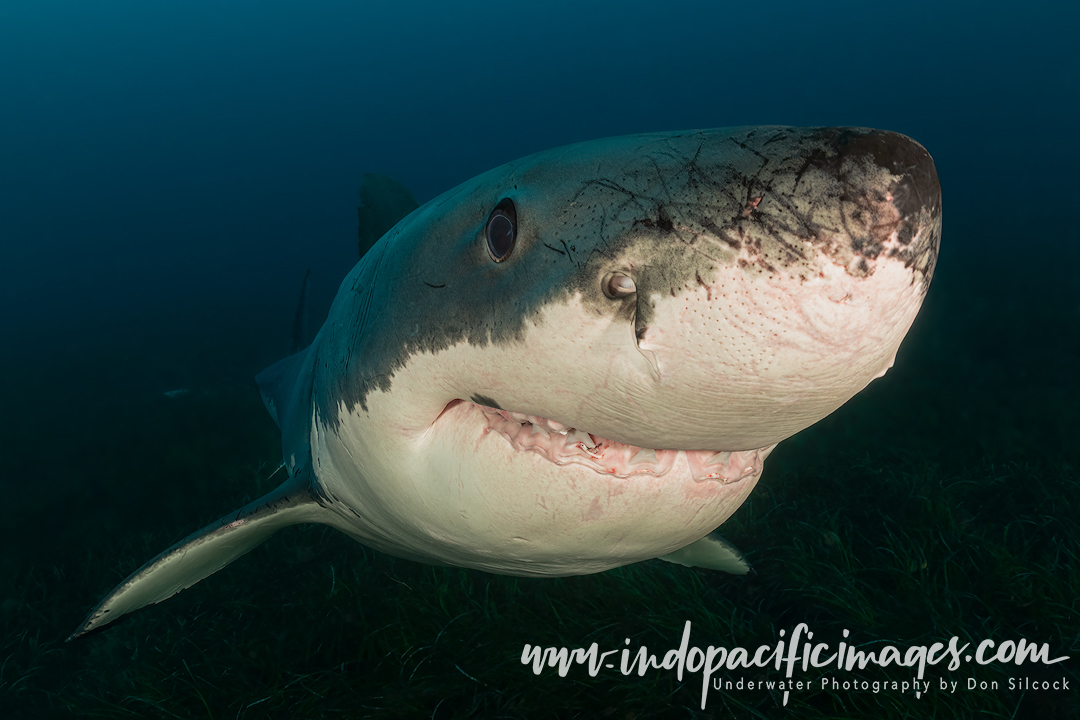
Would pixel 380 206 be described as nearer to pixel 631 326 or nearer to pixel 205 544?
pixel 205 544

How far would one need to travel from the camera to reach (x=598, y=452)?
3.90ft

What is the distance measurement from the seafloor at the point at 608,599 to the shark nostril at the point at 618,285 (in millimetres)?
2223

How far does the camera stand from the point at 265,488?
6.11 m

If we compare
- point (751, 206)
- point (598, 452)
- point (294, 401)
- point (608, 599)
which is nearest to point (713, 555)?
point (608, 599)

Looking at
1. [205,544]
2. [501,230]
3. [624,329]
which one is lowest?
[205,544]

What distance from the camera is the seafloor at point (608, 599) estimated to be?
2586 millimetres

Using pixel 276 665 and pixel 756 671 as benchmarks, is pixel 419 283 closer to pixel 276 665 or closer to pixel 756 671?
pixel 756 671

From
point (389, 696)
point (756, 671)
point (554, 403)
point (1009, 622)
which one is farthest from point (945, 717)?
point (554, 403)

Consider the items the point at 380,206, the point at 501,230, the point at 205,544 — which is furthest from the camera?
the point at 380,206

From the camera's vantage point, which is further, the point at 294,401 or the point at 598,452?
the point at 294,401

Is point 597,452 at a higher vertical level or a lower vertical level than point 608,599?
higher

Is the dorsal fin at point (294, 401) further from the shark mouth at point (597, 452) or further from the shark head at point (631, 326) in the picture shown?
the shark mouth at point (597, 452)

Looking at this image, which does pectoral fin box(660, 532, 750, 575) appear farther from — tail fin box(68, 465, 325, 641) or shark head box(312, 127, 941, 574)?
tail fin box(68, 465, 325, 641)

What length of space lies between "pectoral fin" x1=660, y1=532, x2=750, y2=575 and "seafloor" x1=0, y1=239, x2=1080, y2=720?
0.28 m
